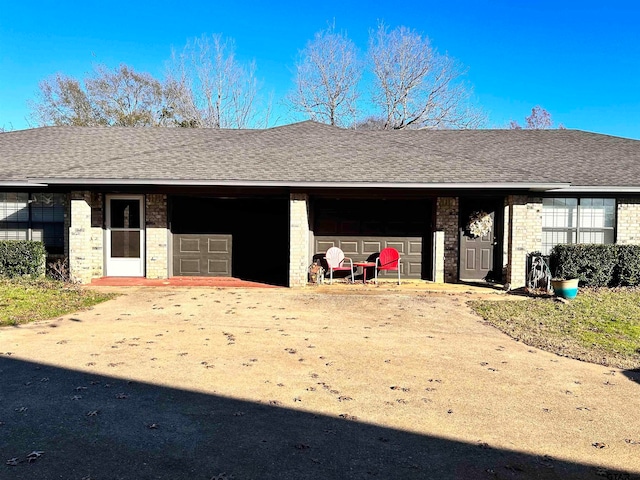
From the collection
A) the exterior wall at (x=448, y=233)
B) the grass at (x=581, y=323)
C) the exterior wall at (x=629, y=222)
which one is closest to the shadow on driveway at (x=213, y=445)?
the grass at (x=581, y=323)

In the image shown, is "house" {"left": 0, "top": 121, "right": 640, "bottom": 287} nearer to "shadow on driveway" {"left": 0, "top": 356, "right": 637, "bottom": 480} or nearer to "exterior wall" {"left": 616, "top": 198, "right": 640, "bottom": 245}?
"exterior wall" {"left": 616, "top": 198, "right": 640, "bottom": 245}

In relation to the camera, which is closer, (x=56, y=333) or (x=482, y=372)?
(x=482, y=372)

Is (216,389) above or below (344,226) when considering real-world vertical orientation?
below

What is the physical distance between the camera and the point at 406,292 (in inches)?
446

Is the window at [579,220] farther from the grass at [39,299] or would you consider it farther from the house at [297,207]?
the grass at [39,299]

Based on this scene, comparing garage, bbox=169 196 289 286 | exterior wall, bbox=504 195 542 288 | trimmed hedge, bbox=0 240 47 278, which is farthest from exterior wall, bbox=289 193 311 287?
trimmed hedge, bbox=0 240 47 278

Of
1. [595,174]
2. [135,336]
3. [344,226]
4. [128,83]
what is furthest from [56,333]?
→ [128,83]

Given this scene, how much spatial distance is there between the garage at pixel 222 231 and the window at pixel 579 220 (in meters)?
7.21

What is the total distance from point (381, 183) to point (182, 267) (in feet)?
20.3

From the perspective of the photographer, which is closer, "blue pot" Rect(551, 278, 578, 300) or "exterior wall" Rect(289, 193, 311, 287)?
"blue pot" Rect(551, 278, 578, 300)

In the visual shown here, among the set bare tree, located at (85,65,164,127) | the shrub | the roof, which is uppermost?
bare tree, located at (85,65,164,127)

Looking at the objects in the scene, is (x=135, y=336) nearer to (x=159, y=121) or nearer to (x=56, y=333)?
(x=56, y=333)

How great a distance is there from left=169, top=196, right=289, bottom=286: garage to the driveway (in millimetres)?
5686

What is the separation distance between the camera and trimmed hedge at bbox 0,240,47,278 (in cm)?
→ 1184
